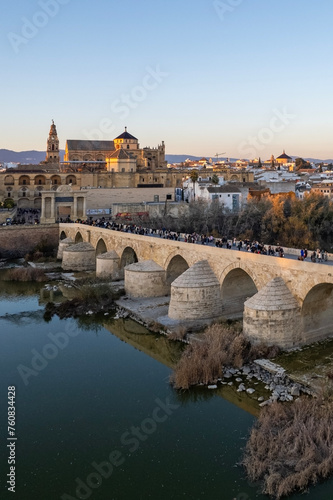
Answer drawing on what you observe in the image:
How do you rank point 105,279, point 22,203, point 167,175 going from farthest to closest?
point 167,175 → point 22,203 → point 105,279

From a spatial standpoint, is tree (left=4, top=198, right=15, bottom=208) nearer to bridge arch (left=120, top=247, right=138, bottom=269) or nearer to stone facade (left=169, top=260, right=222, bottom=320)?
bridge arch (left=120, top=247, right=138, bottom=269)

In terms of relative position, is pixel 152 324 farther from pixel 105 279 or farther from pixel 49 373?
pixel 105 279


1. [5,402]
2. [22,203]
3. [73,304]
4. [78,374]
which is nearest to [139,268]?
[73,304]

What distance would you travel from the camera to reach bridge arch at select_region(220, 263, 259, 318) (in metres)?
15.2

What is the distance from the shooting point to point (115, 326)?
15859 mm

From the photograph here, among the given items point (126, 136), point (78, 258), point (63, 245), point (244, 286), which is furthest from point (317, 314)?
point (126, 136)

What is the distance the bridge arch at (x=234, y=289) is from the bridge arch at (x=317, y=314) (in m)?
2.59

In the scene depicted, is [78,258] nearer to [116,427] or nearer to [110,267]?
[110,267]

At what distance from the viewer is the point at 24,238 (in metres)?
31.5

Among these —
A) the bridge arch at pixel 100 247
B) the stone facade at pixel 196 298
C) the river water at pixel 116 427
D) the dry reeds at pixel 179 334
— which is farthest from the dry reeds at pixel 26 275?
the dry reeds at pixel 179 334

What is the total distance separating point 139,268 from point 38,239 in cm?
1515

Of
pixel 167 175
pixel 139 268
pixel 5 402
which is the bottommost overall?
pixel 5 402

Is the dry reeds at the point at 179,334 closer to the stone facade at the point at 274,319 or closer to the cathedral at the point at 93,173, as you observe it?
the stone facade at the point at 274,319

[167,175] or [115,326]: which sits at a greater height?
[167,175]
